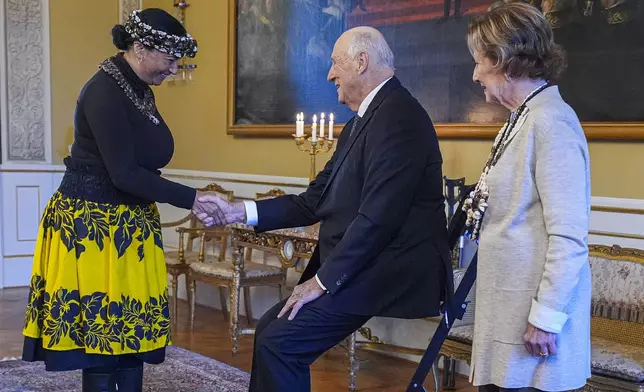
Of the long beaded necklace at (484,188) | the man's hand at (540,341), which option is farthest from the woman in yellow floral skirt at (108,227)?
the man's hand at (540,341)

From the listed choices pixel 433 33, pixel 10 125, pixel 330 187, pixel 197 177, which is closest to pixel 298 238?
pixel 433 33

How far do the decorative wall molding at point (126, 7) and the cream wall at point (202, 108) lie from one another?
0.07 metres

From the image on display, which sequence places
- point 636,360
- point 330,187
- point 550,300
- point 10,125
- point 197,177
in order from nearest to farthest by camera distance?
1. point 550,300
2. point 330,187
3. point 636,360
4. point 197,177
5. point 10,125

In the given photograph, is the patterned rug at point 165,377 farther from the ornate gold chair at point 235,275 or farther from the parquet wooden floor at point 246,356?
the ornate gold chair at point 235,275

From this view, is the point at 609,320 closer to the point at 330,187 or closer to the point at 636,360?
the point at 636,360

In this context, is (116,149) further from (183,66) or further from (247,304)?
(183,66)

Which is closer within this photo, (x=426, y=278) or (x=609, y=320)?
(x=426, y=278)

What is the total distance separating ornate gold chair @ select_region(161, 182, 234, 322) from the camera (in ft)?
16.8

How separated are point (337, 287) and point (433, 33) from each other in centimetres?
226

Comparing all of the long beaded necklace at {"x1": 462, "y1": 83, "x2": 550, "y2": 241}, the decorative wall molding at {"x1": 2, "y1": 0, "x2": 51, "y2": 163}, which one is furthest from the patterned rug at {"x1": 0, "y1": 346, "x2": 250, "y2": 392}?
the decorative wall molding at {"x1": 2, "y1": 0, "x2": 51, "y2": 163}

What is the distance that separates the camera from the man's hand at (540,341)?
1.70m

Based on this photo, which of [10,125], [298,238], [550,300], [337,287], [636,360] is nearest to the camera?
[550,300]

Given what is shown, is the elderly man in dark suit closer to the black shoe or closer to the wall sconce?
the black shoe

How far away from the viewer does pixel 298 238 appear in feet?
12.7
